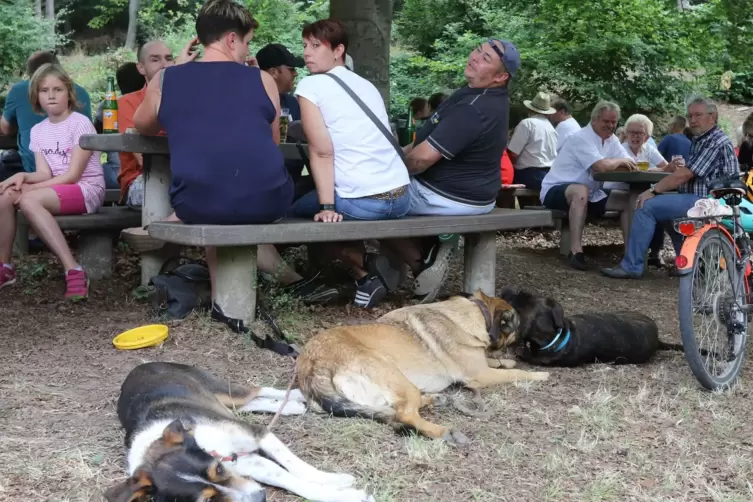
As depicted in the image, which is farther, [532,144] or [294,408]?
[532,144]

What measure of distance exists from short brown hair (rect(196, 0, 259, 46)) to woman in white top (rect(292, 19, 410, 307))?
A: 469 millimetres

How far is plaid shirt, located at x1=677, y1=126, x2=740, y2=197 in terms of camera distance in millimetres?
6980

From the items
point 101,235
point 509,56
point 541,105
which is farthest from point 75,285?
point 541,105

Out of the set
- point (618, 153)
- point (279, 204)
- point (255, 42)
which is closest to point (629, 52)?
point (618, 153)

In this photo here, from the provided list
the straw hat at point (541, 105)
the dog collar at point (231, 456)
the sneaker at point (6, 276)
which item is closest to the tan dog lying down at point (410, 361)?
the dog collar at point (231, 456)

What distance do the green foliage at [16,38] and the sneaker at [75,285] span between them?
16029mm

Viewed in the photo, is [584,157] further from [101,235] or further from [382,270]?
[101,235]

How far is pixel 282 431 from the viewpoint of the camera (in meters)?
3.68

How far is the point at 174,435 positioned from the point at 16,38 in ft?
67.0

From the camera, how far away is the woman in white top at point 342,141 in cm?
525

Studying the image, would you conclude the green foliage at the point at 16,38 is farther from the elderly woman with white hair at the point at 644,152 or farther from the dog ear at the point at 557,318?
the dog ear at the point at 557,318

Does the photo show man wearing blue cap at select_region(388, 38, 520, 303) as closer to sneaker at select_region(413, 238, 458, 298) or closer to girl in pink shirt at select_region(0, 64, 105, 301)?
sneaker at select_region(413, 238, 458, 298)

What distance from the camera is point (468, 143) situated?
18.6 ft

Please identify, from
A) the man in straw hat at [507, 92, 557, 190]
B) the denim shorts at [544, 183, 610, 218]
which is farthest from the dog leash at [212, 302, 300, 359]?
the man in straw hat at [507, 92, 557, 190]
